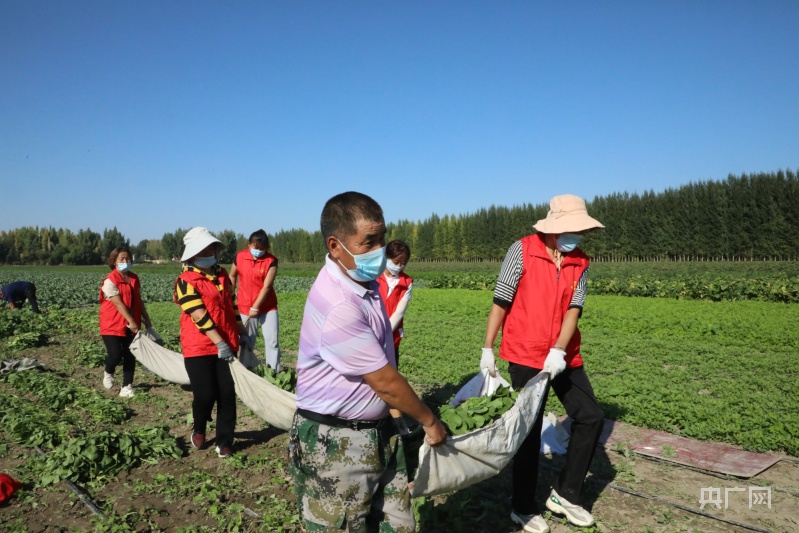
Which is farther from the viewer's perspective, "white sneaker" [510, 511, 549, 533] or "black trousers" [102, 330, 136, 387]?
"black trousers" [102, 330, 136, 387]

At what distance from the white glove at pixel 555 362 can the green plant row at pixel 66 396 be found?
514 centimetres

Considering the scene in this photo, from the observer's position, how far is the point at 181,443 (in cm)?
544

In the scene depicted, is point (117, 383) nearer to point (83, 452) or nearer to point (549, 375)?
point (83, 452)

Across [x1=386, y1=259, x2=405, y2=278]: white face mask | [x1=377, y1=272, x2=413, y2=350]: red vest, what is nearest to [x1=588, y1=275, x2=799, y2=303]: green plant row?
[x1=377, y1=272, x2=413, y2=350]: red vest

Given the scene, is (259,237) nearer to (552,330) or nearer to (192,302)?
(192,302)

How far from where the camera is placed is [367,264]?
2211 millimetres

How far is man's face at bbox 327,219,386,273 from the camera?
218 cm

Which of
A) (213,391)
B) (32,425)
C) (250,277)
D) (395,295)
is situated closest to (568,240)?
(395,295)

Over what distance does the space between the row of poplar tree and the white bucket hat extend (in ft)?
110

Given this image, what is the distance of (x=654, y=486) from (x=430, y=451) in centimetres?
276

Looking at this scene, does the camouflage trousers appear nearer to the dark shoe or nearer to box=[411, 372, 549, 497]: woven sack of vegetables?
box=[411, 372, 549, 497]: woven sack of vegetables

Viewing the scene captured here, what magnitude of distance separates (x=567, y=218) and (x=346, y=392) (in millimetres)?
1987

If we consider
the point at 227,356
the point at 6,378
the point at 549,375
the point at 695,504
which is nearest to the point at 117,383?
the point at 6,378

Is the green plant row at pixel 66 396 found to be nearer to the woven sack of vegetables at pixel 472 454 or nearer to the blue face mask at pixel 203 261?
the blue face mask at pixel 203 261
